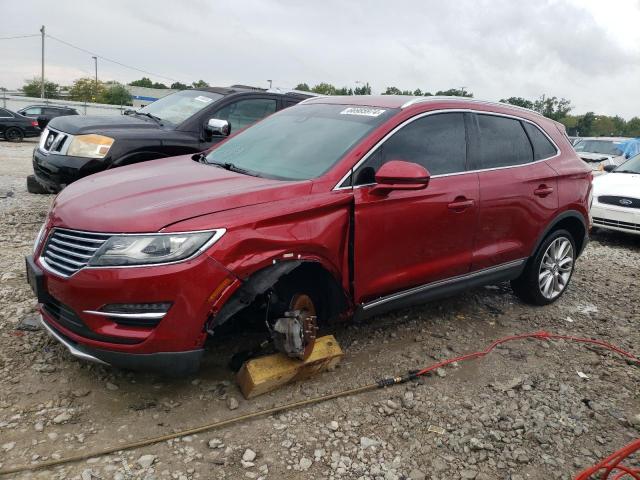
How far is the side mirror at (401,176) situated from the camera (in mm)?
3195

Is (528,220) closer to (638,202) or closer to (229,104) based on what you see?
(229,104)

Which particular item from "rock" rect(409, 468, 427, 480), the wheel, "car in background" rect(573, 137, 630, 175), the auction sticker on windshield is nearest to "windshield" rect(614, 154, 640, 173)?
"car in background" rect(573, 137, 630, 175)

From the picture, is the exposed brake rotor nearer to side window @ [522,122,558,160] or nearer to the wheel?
side window @ [522,122,558,160]

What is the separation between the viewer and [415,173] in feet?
10.5

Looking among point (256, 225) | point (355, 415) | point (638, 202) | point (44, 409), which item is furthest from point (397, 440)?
point (638, 202)

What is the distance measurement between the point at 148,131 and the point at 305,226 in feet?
11.7

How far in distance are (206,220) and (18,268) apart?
3.02 m

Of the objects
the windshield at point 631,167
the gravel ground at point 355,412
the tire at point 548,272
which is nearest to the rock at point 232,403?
the gravel ground at point 355,412

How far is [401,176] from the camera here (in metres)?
3.19

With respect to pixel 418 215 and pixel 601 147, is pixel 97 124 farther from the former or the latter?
pixel 601 147

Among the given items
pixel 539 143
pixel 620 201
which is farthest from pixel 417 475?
pixel 620 201

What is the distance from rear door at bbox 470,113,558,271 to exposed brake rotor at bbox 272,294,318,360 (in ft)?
5.09

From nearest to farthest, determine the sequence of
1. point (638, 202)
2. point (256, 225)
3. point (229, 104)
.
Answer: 1. point (256, 225)
2. point (229, 104)
3. point (638, 202)

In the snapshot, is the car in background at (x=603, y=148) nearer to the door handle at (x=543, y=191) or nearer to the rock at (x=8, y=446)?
the door handle at (x=543, y=191)
